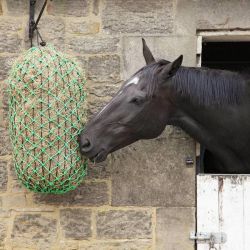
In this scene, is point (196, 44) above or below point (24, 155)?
above

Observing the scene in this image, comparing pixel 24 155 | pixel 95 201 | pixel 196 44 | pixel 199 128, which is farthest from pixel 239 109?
pixel 24 155

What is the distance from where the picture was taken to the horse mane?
3.62 metres

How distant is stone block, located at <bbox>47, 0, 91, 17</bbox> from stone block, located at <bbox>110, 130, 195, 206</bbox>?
96cm

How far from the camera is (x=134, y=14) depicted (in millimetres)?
3924

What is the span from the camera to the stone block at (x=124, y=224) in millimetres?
3812

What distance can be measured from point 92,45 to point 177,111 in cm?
A: 75

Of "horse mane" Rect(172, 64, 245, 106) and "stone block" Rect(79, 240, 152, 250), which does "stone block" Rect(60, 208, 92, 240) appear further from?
"horse mane" Rect(172, 64, 245, 106)

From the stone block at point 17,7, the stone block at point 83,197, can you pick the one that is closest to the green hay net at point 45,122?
the stone block at point 83,197

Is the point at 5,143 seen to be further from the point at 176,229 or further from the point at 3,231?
the point at 176,229

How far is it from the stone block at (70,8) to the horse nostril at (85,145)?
95 cm

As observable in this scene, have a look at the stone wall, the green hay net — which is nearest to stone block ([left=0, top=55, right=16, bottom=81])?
the stone wall

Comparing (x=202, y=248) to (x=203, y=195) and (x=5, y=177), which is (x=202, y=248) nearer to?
(x=203, y=195)

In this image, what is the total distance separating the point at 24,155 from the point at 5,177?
47 centimetres

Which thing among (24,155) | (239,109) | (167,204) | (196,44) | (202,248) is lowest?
(202,248)
